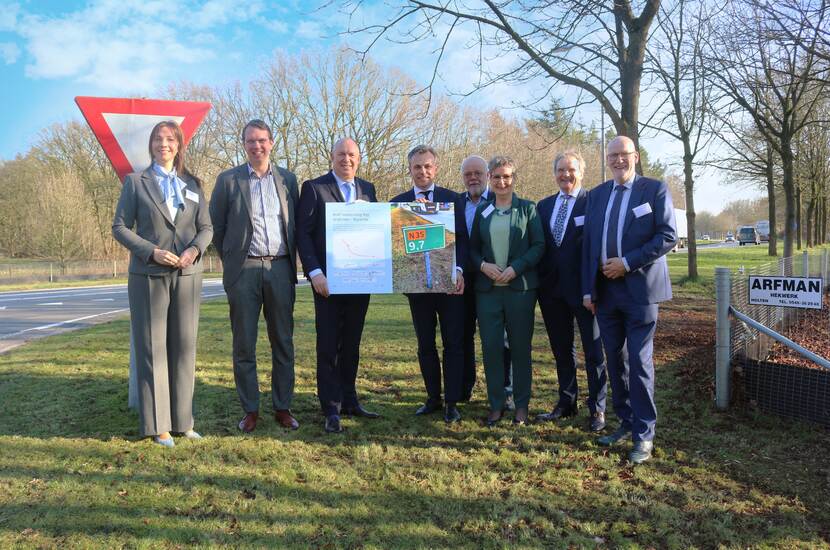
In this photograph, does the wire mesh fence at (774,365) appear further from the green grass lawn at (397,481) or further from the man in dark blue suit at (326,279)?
the man in dark blue suit at (326,279)

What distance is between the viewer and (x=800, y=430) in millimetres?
4375

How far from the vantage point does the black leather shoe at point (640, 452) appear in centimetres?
386

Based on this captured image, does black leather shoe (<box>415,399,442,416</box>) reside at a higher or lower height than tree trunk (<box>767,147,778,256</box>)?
lower

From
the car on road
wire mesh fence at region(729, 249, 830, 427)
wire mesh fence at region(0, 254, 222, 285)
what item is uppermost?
the car on road

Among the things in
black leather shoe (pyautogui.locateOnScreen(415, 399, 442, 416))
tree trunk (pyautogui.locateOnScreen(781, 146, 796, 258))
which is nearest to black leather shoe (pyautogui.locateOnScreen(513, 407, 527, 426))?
black leather shoe (pyautogui.locateOnScreen(415, 399, 442, 416))

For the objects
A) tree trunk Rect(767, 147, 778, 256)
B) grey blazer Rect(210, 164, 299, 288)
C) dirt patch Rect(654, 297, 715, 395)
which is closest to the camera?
grey blazer Rect(210, 164, 299, 288)

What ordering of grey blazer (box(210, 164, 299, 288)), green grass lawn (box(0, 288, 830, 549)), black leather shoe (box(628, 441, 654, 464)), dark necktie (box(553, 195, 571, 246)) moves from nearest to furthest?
green grass lawn (box(0, 288, 830, 549)) < black leather shoe (box(628, 441, 654, 464)) < grey blazer (box(210, 164, 299, 288)) < dark necktie (box(553, 195, 571, 246))

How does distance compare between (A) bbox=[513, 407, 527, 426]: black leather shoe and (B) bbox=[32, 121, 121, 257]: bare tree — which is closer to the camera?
(A) bbox=[513, 407, 527, 426]: black leather shoe

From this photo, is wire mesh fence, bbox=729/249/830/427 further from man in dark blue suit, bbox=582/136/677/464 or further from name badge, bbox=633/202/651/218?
name badge, bbox=633/202/651/218

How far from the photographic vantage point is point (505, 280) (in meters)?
4.54

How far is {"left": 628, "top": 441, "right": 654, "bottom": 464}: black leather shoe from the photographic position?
386 centimetres

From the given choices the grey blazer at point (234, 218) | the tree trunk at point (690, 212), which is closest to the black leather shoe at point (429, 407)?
the grey blazer at point (234, 218)

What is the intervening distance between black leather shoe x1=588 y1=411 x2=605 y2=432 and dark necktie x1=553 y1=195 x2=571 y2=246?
1516mm

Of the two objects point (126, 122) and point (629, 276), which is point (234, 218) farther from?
point (629, 276)
